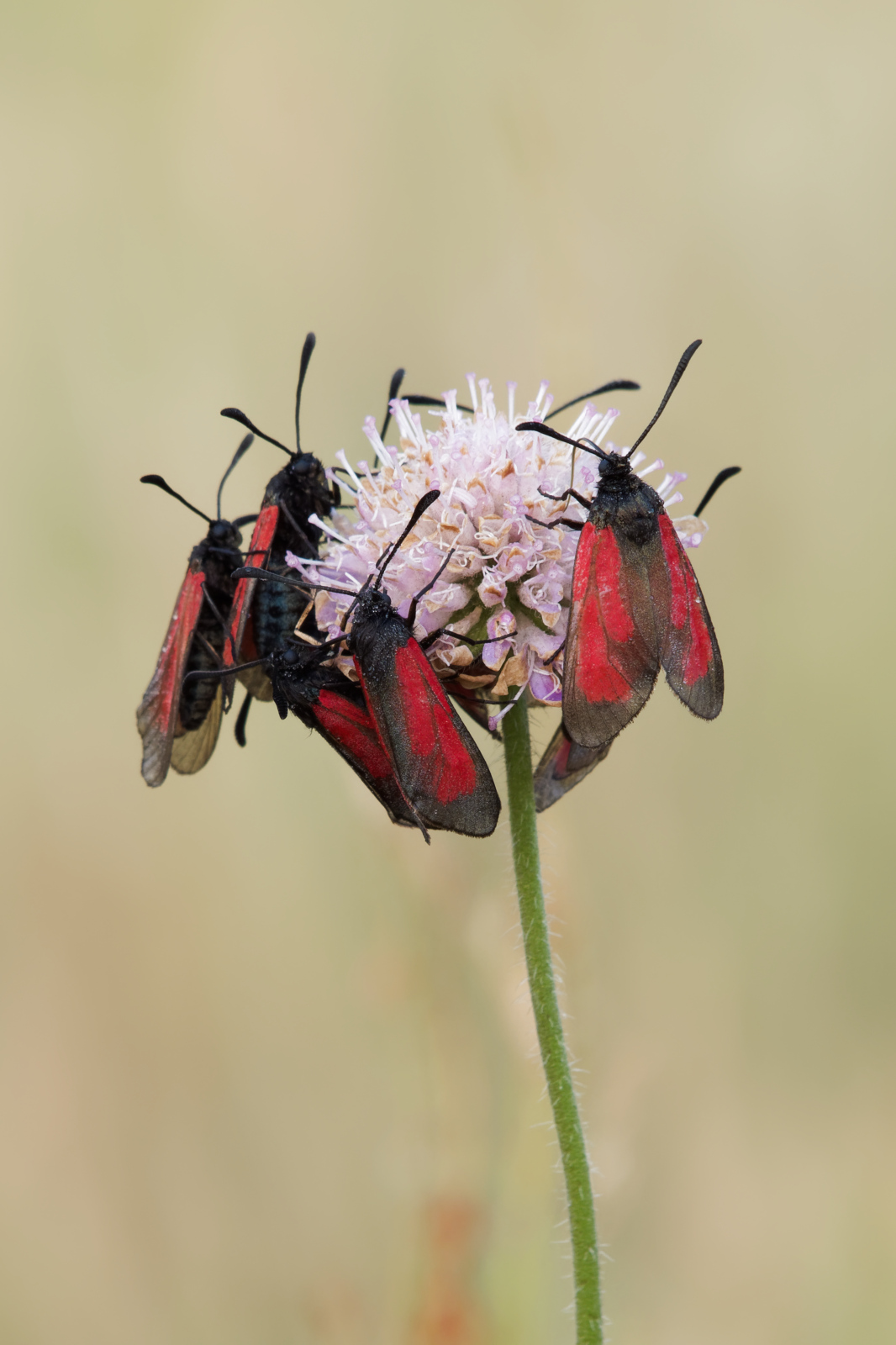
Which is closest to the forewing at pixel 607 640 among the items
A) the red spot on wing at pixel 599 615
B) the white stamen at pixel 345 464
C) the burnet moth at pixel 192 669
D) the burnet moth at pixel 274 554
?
the red spot on wing at pixel 599 615

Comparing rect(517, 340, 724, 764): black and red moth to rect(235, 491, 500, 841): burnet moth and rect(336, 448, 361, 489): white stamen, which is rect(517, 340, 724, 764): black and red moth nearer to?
rect(235, 491, 500, 841): burnet moth

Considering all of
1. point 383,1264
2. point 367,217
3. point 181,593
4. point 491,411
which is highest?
point 367,217

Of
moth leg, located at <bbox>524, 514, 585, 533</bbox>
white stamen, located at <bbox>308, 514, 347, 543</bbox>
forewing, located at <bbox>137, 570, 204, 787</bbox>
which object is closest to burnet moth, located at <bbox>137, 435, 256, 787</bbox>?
forewing, located at <bbox>137, 570, 204, 787</bbox>

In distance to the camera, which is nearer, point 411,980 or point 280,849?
point 411,980

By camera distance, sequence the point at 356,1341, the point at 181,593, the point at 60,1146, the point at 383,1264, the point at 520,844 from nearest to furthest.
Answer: the point at 520,844 → the point at 181,593 → the point at 356,1341 → the point at 383,1264 → the point at 60,1146

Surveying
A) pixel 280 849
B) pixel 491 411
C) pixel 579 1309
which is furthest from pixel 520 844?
pixel 280 849

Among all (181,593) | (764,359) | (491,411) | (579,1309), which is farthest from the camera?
(764,359)

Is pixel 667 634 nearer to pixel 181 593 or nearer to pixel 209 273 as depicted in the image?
pixel 181 593

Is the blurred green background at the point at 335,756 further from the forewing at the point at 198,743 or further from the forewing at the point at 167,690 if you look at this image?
the forewing at the point at 167,690
